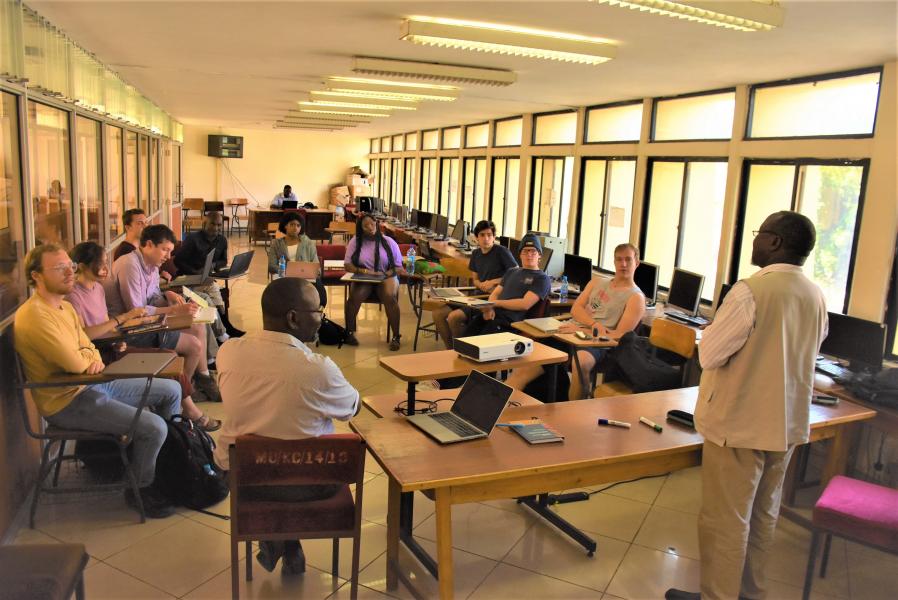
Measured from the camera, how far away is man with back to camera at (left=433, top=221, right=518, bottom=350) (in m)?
6.68

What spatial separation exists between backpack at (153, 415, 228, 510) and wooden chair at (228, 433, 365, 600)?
1.08 meters

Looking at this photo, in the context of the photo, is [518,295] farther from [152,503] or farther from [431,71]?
[152,503]

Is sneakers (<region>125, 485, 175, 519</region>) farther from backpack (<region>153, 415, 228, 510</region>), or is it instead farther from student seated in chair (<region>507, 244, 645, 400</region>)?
student seated in chair (<region>507, 244, 645, 400</region>)

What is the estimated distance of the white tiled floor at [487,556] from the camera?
299cm

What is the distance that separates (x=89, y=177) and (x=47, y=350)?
3681mm

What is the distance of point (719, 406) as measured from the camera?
271 centimetres

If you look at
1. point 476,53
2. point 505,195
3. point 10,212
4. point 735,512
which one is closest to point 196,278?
point 10,212

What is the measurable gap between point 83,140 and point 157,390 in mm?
3350

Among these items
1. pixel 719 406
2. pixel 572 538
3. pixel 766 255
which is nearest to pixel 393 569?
pixel 572 538

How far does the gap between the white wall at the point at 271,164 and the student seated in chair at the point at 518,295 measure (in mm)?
15030

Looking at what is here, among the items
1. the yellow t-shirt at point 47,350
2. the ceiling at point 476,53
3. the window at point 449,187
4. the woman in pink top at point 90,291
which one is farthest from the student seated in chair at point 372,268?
the window at point 449,187

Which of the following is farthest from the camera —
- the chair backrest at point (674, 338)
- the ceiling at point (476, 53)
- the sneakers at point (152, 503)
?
the chair backrest at point (674, 338)

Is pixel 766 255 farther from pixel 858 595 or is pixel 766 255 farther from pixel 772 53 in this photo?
pixel 772 53

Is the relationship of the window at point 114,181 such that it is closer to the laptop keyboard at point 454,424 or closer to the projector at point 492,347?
the projector at point 492,347
